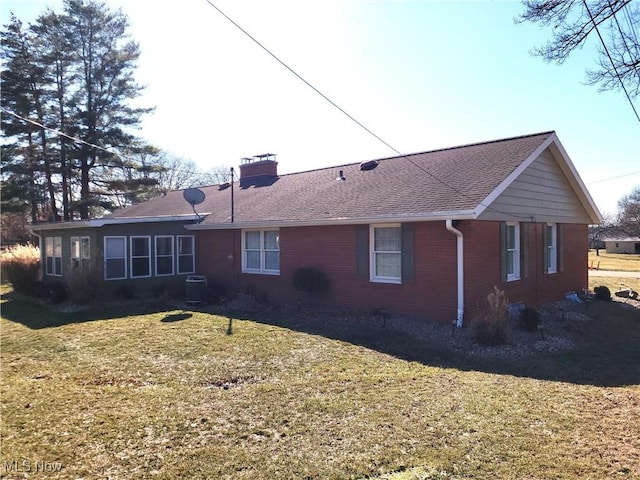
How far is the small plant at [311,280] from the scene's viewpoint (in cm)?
1220

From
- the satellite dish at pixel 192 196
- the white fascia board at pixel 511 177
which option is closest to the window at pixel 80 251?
the satellite dish at pixel 192 196

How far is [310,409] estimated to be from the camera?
508 cm

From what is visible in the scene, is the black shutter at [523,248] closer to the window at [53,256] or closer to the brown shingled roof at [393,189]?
the brown shingled roof at [393,189]

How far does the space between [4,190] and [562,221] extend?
1089 inches

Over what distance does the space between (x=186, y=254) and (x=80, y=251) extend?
3546 mm

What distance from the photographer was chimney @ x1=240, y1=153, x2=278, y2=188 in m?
20.6

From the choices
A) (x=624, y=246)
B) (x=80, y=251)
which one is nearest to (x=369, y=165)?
(x=80, y=251)

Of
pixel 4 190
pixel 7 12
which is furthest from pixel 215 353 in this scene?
pixel 7 12

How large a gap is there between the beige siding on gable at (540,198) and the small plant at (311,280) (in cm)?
450

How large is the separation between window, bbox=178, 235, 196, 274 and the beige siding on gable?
11.0m

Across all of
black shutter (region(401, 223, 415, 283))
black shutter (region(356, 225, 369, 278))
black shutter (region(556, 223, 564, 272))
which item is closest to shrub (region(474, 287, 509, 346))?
black shutter (region(401, 223, 415, 283))

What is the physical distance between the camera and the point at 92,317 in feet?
38.2

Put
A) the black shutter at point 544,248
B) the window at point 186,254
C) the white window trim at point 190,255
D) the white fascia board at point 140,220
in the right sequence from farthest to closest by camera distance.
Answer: the window at point 186,254 < the white window trim at point 190,255 < the white fascia board at point 140,220 < the black shutter at point 544,248

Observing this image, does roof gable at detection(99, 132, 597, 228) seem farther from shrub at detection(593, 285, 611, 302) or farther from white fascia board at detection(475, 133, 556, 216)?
shrub at detection(593, 285, 611, 302)
